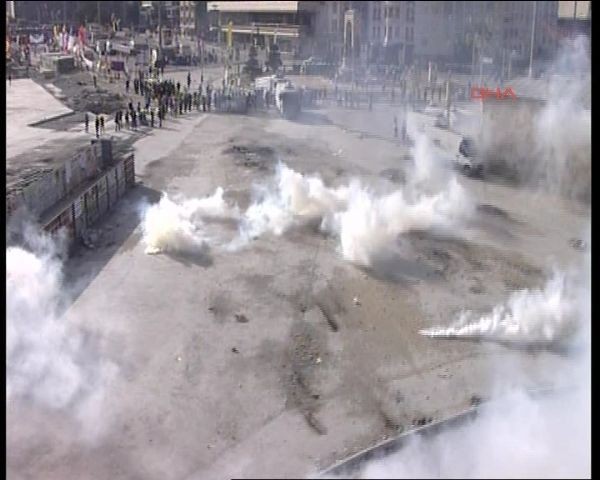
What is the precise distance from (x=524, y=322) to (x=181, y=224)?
4.57 metres

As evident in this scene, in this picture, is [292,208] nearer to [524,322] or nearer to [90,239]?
[90,239]

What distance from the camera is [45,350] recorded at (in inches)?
239

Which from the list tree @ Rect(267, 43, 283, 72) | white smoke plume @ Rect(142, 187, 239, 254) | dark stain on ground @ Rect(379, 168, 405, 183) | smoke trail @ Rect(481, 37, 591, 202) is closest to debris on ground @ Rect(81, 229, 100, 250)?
white smoke plume @ Rect(142, 187, 239, 254)

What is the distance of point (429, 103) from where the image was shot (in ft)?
68.6

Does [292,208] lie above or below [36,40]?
below

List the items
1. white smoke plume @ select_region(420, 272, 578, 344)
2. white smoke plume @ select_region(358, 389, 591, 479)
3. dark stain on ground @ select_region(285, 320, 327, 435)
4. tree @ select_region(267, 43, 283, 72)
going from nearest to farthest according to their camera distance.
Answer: white smoke plume @ select_region(358, 389, 591, 479)
dark stain on ground @ select_region(285, 320, 327, 435)
white smoke plume @ select_region(420, 272, 578, 344)
tree @ select_region(267, 43, 283, 72)

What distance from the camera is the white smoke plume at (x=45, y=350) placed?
5395mm

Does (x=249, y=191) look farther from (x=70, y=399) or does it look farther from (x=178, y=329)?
(x=70, y=399)

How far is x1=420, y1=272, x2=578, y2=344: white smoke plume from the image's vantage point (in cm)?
675

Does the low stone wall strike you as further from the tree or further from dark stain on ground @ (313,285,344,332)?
the tree

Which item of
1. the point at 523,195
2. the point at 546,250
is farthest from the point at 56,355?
the point at 523,195

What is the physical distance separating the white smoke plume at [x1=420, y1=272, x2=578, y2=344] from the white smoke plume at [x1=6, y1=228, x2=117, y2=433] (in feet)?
10.4

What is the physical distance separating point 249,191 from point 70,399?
690 centimetres

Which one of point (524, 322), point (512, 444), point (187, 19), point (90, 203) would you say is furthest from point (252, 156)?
point (187, 19)
